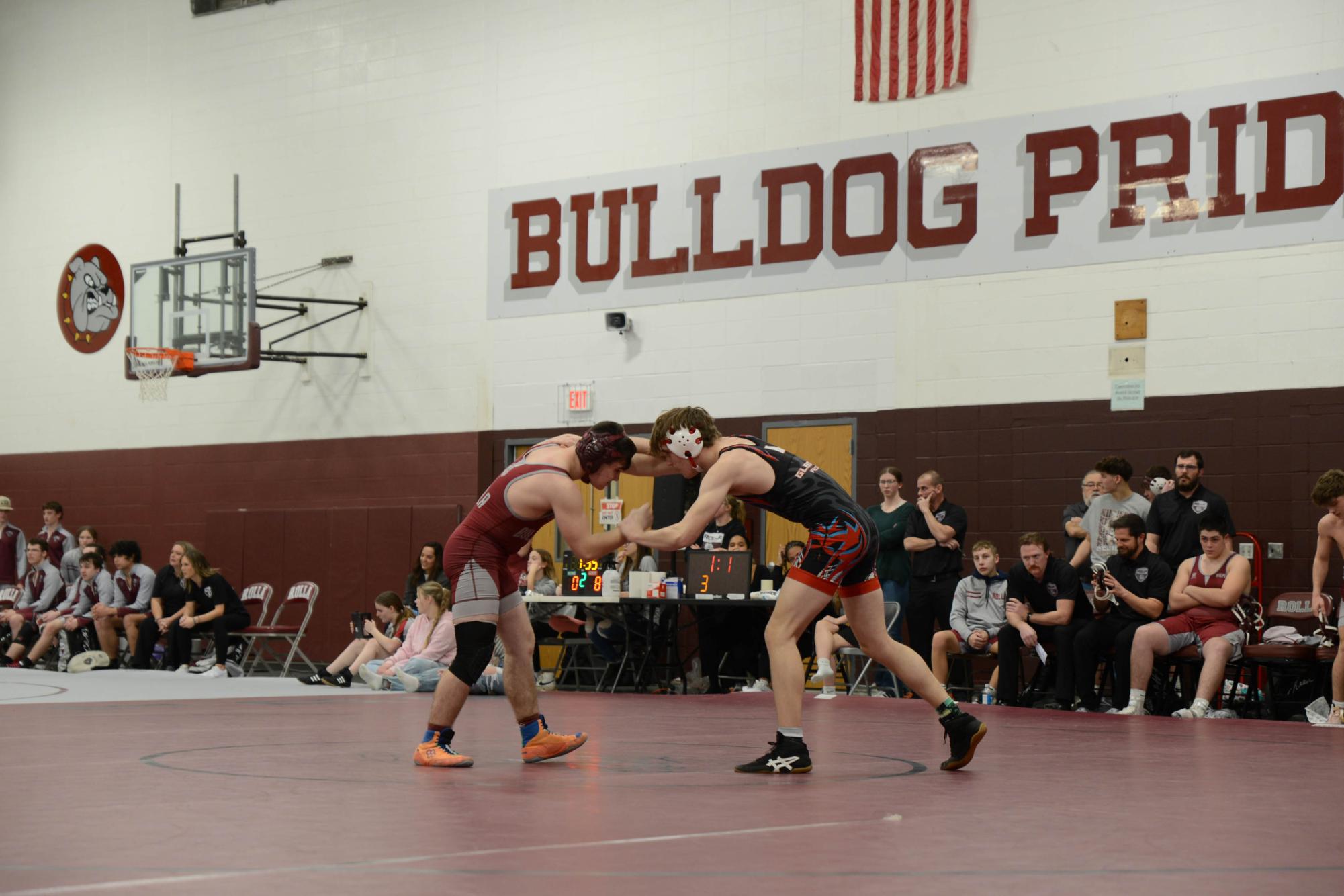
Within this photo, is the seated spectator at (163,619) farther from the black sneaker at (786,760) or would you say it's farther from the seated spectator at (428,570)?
the black sneaker at (786,760)

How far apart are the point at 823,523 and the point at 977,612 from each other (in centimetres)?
540

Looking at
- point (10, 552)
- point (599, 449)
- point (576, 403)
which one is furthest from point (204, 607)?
point (599, 449)

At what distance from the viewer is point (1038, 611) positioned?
10891 mm

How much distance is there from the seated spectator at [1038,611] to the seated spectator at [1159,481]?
1.05 meters

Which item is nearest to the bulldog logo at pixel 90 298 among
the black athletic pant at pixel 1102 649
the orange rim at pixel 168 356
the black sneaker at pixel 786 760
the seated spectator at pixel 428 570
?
the orange rim at pixel 168 356

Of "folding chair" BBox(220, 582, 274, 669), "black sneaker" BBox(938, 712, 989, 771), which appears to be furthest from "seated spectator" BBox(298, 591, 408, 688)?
"black sneaker" BBox(938, 712, 989, 771)

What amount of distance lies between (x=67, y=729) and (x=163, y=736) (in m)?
0.74

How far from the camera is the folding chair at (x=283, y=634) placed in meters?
14.4

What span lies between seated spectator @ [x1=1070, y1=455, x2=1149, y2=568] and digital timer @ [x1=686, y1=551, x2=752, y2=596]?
2566mm

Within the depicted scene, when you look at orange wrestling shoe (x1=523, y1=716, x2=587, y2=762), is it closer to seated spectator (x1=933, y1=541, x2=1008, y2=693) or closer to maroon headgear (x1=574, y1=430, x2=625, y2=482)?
maroon headgear (x1=574, y1=430, x2=625, y2=482)

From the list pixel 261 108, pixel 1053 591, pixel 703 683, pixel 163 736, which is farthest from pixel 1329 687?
pixel 261 108

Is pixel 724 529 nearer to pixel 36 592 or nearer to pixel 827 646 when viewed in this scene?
pixel 827 646

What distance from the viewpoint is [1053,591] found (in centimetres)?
1084

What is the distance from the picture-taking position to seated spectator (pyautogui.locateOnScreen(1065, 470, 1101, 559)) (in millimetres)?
11484
